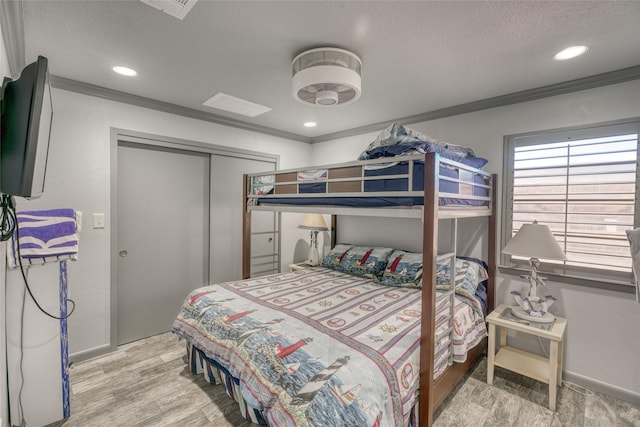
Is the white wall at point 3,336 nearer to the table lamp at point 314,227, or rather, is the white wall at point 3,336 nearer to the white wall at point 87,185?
the white wall at point 87,185

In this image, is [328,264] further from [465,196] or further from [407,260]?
[465,196]

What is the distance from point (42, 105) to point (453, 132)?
119 inches

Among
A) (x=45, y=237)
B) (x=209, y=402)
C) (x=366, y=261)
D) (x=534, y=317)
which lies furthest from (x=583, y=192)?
(x=45, y=237)

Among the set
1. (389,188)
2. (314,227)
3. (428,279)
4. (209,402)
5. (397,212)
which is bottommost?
(209,402)

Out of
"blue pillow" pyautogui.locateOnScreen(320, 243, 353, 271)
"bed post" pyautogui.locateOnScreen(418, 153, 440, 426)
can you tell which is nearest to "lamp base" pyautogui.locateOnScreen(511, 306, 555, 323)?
"bed post" pyautogui.locateOnScreen(418, 153, 440, 426)

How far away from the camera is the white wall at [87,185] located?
2340 mm

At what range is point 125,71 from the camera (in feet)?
7.20

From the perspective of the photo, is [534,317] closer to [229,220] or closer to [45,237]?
[229,220]

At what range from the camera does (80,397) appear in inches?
80.7

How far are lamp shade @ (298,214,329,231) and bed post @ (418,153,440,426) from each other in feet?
7.27

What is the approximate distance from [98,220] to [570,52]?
146 inches

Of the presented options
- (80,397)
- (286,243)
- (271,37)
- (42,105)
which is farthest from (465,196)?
(80,397)

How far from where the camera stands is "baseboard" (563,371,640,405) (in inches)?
80.8

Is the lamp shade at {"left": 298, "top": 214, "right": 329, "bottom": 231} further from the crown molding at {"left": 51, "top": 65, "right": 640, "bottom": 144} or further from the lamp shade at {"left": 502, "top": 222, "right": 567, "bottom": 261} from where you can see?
the lamp shade at {"left": 502, "top": 222, "right": 567, "bottom": 261}
